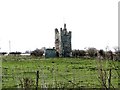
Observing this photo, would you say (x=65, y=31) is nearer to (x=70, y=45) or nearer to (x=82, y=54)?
(x=70, y=45)

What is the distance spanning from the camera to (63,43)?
91.5m

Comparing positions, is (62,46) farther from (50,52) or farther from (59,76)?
(59,76)

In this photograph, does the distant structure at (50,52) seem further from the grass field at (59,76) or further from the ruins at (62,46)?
the grass field at (59,76)

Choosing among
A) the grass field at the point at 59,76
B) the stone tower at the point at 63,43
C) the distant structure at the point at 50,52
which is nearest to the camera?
the grass field at the point at 59,76

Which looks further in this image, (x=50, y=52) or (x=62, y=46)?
(x=62, y=46)

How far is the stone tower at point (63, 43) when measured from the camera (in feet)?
292

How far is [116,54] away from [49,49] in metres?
82.1

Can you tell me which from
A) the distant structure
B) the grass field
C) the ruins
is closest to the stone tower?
the ruins

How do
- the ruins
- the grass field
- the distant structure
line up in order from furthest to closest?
the ruins → the distant structure → the grass field

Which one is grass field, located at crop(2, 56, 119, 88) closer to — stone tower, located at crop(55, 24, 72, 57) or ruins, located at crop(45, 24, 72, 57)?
ruins, located at crop(45, 24, 72, 57)

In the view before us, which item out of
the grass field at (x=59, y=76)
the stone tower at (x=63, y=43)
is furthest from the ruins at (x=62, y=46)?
the grass field at (x=59, y=76)

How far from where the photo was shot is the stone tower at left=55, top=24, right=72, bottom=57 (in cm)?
8912

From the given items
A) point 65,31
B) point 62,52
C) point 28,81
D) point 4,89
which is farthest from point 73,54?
point 28,81

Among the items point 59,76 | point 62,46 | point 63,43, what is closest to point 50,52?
point 62,46
